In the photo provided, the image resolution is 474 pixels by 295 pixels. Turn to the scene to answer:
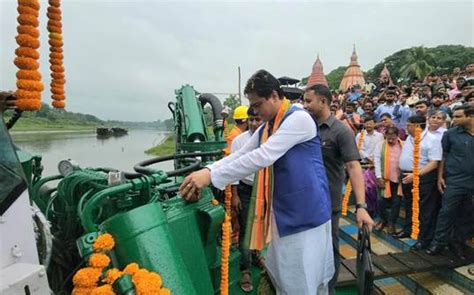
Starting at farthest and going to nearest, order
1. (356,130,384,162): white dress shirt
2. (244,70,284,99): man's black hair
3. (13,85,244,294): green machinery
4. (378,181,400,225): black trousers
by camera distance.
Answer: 1. (356,130,384,162): white dress shirt
2. (378,181,400,225): black trousers
3. (244,70,284,99): man's black hair
4. (13,85,244,294): green machinery

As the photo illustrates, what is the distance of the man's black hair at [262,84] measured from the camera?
1.88 m

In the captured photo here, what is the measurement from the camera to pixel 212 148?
310 centimetres

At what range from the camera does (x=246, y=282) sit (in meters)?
3.06

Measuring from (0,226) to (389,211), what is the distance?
4853mm

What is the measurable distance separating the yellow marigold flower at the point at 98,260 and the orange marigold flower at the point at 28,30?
1272 mm

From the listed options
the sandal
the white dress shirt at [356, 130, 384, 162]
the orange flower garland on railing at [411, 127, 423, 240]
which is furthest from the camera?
the white dress shirt at [356, 130, 384, 162]

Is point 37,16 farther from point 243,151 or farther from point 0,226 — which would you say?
point 243,151

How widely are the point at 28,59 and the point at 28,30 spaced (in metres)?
0.16

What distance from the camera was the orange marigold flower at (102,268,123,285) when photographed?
4.45 feet

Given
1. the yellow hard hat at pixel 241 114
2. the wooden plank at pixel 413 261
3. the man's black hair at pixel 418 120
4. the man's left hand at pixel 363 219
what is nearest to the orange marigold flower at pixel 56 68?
the yellow hard hat at pixel 241 114

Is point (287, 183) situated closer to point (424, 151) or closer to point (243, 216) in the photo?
point (243, 216)

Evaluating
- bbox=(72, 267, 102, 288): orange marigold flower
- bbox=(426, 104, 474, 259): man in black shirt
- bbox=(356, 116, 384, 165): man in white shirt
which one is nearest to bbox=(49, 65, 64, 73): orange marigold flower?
bbox=(72, 267, 102, 288): orange marigold flower

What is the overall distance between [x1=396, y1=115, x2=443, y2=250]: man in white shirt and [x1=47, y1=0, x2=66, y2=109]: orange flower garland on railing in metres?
4.00

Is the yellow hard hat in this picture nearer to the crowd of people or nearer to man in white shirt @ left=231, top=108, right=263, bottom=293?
the crowd of people
